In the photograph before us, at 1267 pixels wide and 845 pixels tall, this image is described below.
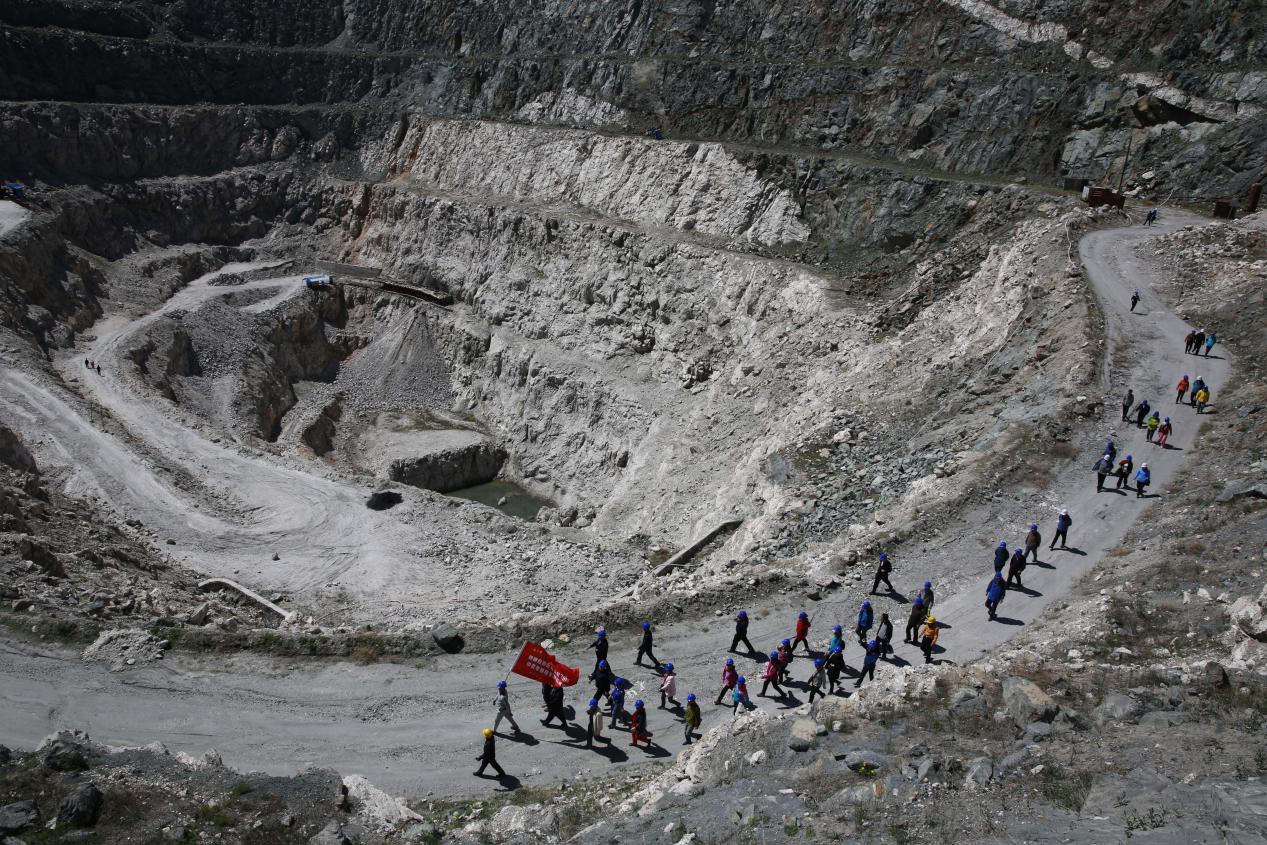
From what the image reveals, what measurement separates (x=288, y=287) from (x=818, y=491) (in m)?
45.8

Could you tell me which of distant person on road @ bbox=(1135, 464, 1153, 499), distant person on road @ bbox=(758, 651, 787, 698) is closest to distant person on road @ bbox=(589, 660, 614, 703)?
distant person on road @ bbox=(758, 651, 787, 698)

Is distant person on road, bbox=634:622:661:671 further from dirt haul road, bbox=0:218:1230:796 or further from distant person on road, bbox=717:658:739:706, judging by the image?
distant person on road, bbox=717:658:739:706

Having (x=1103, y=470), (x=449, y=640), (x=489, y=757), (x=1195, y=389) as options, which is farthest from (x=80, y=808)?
(x=1195, y=389)

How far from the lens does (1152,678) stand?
1252 cm

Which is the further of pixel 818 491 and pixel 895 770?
pixel 818 491

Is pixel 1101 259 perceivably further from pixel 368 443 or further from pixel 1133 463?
pixel 368 443

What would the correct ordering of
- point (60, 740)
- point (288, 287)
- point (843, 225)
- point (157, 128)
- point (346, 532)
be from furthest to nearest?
point (157, 128), point (288, 287), point (843, 225), point (346, 532), point (60, 740)

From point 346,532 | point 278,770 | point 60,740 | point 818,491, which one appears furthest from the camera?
point 346,532

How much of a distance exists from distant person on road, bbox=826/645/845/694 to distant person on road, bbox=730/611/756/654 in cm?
204

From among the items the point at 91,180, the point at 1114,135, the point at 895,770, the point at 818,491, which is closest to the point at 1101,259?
the point at 1114,135

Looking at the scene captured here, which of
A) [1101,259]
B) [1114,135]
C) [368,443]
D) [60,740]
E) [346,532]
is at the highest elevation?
[1114,135]

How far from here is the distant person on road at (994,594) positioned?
1683 cm

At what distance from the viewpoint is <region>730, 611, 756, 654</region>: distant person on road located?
1703cm

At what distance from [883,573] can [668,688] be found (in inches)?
219
